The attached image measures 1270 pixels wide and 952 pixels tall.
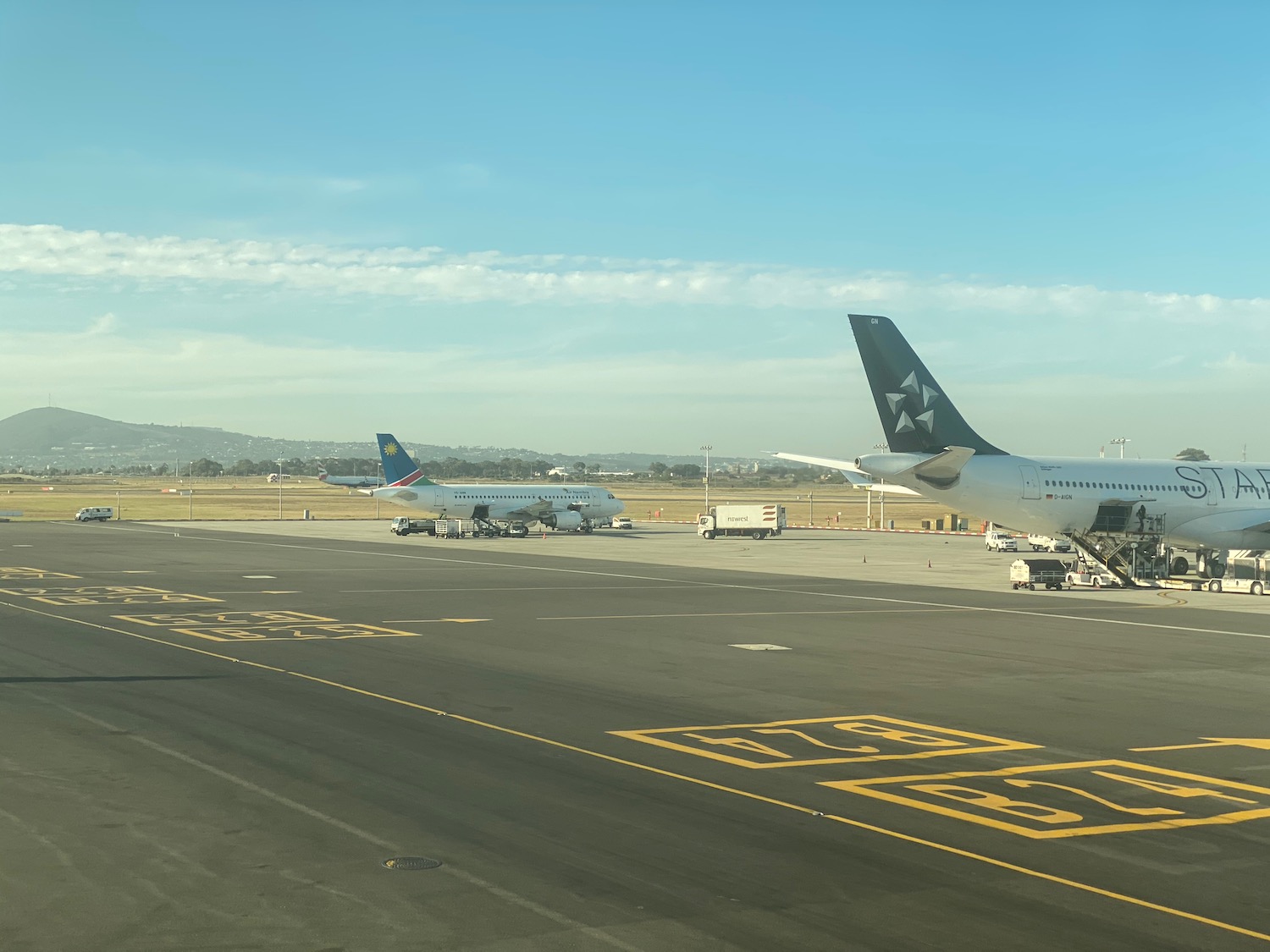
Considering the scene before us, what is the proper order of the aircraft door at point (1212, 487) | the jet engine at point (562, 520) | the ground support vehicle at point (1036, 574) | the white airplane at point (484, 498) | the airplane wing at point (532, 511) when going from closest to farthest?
the ground support vehicle at point (1036, 574), the aircraft door at point (1212, 487), the white airplane at point (484, 498), the airplane wing at point (532, 511), the jet engine at point (562, 520)

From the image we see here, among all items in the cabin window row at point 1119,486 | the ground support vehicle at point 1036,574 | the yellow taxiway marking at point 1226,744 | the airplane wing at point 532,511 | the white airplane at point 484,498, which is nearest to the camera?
the yellow taxiway marking at point 1226,744

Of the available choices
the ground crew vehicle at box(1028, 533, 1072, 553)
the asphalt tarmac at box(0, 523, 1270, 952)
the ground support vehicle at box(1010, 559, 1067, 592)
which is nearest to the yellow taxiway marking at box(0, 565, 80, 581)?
the asphalt tarmac at box(0, 523, 1270, 952)

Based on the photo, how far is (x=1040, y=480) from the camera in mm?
57000

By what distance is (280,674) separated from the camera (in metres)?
25.8

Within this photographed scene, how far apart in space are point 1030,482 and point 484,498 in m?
57.2

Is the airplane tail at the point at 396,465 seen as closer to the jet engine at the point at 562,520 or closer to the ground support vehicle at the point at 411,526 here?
the ground support vehicle at the point at 411,526

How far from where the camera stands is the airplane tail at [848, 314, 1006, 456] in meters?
53.7

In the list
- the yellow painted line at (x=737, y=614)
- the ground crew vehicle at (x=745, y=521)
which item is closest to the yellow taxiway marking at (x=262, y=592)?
the yellow painted line at (x=737, y=614)

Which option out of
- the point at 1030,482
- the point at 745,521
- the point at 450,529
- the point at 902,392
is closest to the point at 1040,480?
the point at 1030,482

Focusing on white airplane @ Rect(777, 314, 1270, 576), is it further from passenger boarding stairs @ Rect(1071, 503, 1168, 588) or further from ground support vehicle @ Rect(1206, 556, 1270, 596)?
ground support vehicle @ Rect(1206, 556, 1270, 596)

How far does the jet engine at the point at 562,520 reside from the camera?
109m

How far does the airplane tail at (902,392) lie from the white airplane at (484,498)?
177 ft

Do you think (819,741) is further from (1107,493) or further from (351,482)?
(351,482)

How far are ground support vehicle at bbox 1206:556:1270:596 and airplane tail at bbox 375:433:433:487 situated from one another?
217 ft
